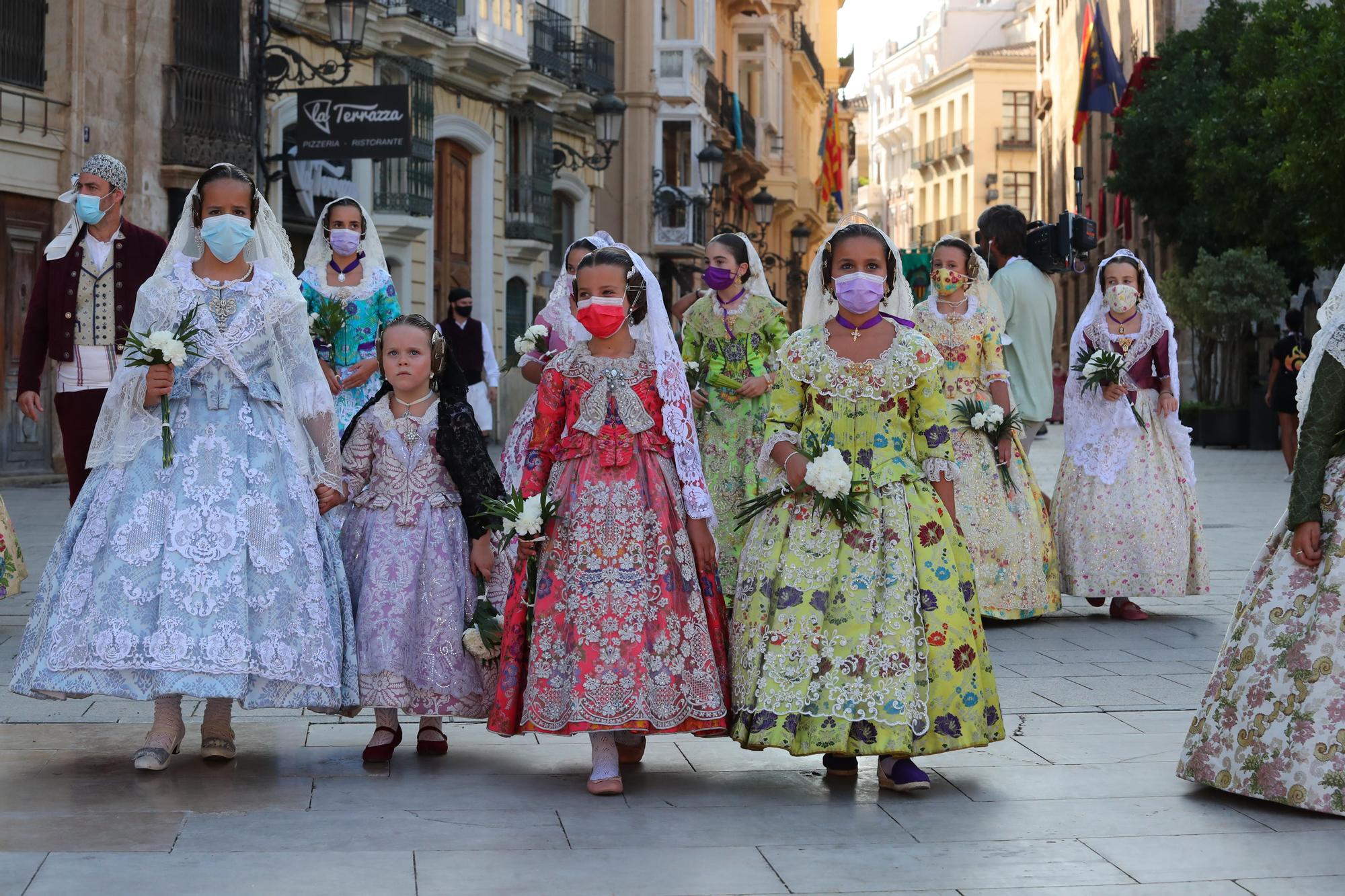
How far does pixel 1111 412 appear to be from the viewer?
10227mm

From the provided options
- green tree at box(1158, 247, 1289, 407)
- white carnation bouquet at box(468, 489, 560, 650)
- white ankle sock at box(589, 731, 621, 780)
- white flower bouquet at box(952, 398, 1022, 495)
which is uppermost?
green tree at box(1158, 247, 1289, 407)

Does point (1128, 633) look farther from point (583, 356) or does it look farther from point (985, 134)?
point (985, 134)

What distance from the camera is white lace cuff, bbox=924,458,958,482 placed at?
5.89 meters

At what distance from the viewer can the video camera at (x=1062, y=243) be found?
36.9 ft

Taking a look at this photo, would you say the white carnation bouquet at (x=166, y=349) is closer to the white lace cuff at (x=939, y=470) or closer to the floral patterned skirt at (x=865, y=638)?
the floral patterned skirt at (x=865, y=638)

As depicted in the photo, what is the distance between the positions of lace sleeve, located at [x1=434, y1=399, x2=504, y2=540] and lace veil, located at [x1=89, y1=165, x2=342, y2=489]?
1.21ft

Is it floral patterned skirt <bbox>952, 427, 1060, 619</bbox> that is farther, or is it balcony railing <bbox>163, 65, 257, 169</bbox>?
balcony railing <bbox>163, 65, 257, 169</bbox>

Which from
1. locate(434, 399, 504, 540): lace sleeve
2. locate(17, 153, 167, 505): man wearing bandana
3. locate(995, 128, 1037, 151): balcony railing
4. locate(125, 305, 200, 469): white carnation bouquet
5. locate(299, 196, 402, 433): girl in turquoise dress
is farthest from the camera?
locate(995, 128, 1037, 151): balcony railing

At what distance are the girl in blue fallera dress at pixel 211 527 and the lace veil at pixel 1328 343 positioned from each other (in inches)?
119

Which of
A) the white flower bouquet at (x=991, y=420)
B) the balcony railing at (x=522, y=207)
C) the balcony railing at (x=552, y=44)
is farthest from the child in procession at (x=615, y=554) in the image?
the balcony railing at (x=552, y=44)

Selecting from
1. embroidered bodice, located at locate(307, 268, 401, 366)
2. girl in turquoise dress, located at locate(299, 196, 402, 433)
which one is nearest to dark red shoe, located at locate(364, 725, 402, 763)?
girl in turquoise dress, located at locate(299, 196, 402, 433)

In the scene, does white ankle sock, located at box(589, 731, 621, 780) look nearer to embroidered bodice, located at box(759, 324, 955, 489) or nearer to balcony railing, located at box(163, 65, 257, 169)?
embroidered bodice, located at box(759, 324, 955, 489)

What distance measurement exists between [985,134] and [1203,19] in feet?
173

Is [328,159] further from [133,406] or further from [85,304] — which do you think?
[133,406]
